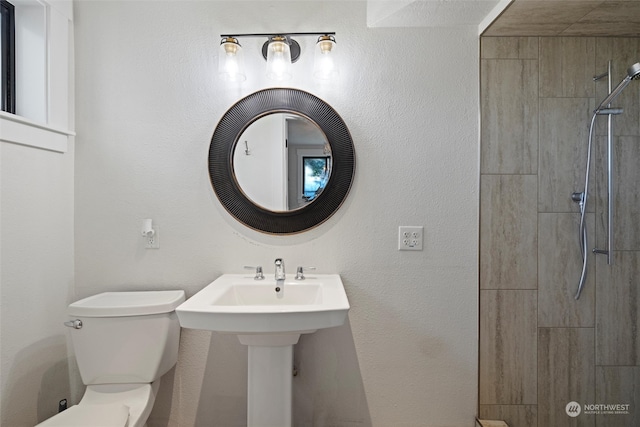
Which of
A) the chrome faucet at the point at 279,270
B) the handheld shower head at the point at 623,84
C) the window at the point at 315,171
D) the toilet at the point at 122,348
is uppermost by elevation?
the handheld shower head at the point at 623,84

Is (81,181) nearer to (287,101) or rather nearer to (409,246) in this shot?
(287,101)

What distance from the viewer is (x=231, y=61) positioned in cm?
175

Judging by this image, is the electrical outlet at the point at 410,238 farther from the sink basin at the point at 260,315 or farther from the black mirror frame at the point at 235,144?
the sink basin at the point at 260,315

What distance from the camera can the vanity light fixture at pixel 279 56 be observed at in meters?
1.71

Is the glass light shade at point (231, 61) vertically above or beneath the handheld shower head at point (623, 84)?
above

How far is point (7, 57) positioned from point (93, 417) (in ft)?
5.21

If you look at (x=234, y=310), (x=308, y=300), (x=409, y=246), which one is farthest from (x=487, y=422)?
(x=234, y=310)

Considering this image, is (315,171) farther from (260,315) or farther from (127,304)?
(127,304)

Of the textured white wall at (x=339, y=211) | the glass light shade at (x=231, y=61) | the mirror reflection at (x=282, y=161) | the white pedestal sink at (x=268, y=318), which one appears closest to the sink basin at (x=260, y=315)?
the white pedestal sink at (x=268, y=318)

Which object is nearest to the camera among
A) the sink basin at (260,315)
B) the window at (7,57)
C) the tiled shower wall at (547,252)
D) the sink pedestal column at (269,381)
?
the sink basin at (260,315)

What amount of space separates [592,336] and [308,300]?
1.38m

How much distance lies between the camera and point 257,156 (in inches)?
72.7

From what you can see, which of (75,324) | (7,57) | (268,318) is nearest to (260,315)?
(268,318)

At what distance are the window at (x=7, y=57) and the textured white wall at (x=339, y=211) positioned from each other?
0.84ft
